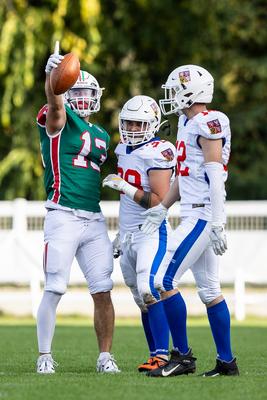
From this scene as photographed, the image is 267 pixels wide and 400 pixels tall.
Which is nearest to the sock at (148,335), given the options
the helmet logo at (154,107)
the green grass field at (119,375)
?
the green grass field at (119,375)

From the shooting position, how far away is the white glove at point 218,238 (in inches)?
323

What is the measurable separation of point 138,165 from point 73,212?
0.57m

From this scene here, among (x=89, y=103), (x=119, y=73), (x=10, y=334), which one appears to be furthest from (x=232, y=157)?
(x=89, y=103)

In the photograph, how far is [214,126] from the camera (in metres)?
8.31

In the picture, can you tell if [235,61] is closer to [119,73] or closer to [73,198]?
[119,73]

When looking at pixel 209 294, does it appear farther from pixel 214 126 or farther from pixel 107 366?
pixel 214 126

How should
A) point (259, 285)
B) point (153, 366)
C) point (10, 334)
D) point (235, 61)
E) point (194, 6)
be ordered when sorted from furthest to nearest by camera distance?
1. point (235, 61)
2. point (194, 6)
3. point (259, 285)
4. point (10, 334)
5. point (153, 366)

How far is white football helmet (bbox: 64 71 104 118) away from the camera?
9.07m

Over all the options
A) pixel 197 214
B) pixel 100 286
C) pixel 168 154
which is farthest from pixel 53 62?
pixel 100 286

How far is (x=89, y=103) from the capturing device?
9.09 m

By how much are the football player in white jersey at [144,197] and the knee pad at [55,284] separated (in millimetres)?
521

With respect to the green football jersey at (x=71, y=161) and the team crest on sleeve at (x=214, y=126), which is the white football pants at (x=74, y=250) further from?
the team crest on sleeve at (x=214, y=126)

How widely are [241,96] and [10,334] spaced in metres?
14.8

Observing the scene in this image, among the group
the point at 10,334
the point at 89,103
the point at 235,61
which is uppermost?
the point at 235,61
